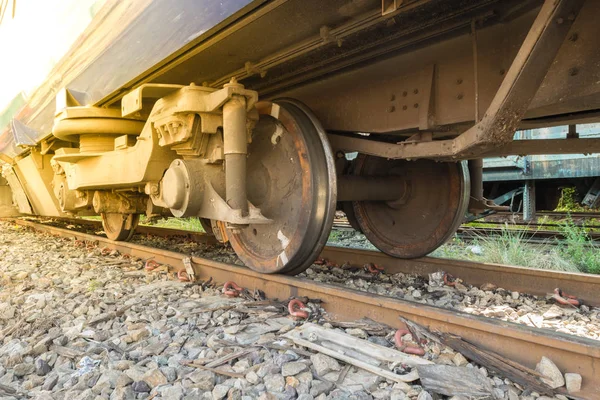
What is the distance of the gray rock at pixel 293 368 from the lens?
70.8 inches

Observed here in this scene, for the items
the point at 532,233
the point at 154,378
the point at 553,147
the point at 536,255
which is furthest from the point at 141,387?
the point at 532,233

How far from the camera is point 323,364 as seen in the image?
1.84 m

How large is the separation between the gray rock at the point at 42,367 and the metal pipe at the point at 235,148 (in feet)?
4.33

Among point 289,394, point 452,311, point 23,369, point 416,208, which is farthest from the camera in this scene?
point 416,208

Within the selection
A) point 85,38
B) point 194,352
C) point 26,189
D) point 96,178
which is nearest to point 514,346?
point 194,352

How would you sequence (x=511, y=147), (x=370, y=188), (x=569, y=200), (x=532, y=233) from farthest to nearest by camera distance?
(x=569, y=200)
(x=532, y=233)
(x=370, y=188)
(x=511, y=147)

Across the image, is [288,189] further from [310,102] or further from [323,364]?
[323,364]

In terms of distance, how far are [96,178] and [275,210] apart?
6.46 ft

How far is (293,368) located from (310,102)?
2289mm

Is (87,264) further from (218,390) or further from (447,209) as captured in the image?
(447,209)

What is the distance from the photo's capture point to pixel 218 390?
5.52ft

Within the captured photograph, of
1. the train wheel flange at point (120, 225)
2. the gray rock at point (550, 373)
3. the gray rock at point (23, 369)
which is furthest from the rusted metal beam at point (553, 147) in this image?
the train wheel flange at point (120, 225)

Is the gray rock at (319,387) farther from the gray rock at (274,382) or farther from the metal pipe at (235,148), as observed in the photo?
the metal pipe at (235,148)

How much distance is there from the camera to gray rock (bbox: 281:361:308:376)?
1.80m
